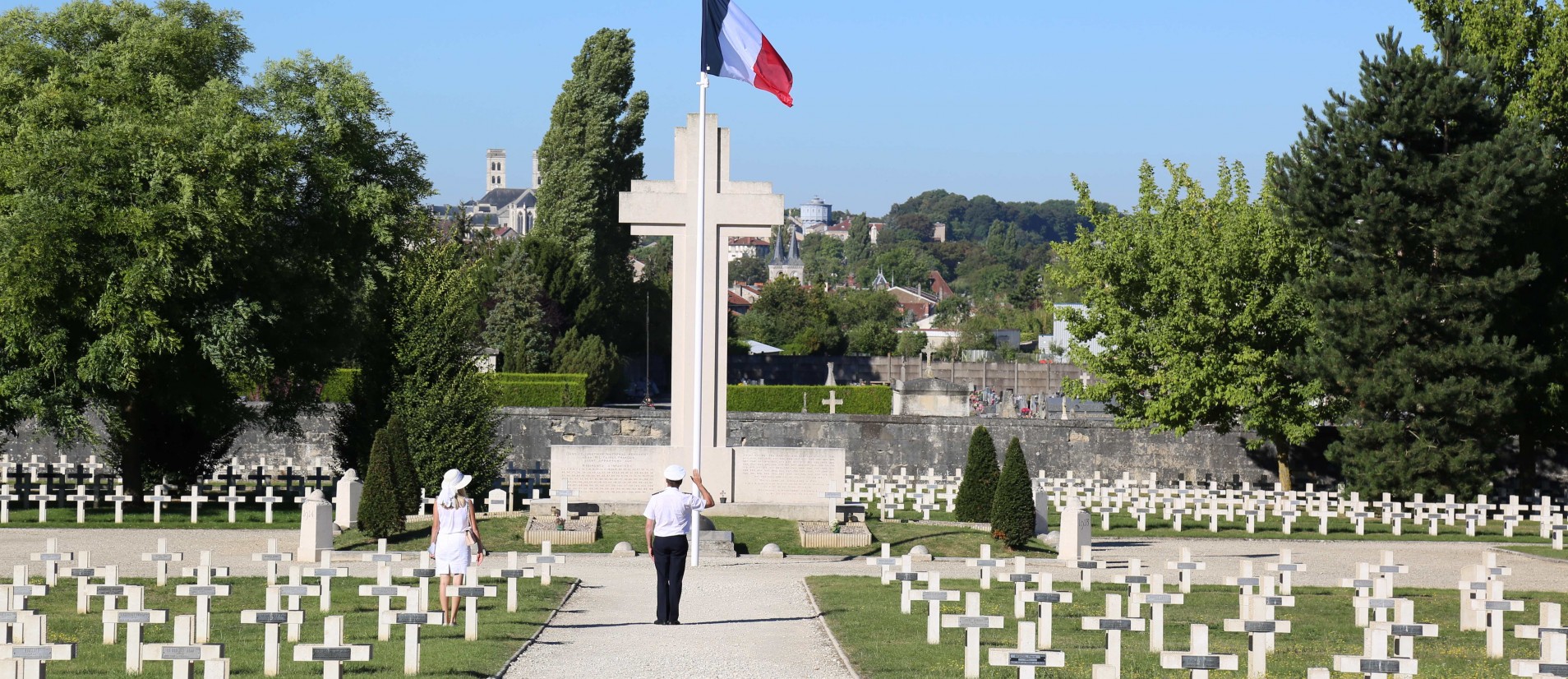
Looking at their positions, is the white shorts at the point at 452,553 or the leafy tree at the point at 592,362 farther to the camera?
the leafy tree at the point at 592,362

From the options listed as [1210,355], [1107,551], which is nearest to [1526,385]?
[1210,355]

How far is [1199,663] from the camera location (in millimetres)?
9641

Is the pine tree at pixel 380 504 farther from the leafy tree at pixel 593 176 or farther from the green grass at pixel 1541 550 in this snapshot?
the leafy tree at pixel 593 176

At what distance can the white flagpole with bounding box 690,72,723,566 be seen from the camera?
21.1 meters

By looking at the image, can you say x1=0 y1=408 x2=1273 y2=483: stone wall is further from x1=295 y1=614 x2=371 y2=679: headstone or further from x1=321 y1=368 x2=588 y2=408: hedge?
x1=295 y1=614 x2=371 y2=679: headstone

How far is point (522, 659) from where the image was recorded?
39.1 ft

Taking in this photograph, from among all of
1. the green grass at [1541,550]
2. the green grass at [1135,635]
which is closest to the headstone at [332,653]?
the green grass at [1135,635]

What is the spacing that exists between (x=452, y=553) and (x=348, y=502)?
11428 mm

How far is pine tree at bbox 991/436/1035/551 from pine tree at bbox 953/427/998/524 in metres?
2.28

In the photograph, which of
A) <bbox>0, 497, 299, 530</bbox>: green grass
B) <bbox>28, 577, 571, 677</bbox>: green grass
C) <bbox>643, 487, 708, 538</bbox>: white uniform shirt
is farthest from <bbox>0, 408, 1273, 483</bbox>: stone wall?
<bbox>643, 487, 708, 538</bbox>: white uniform shirt

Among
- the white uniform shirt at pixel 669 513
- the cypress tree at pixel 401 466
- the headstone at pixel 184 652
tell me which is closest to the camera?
the headstone at pixel 184 652

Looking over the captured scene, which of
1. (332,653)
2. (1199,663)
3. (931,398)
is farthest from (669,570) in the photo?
(931,398)

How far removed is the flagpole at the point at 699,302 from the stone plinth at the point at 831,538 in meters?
1.47

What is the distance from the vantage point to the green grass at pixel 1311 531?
87.1ft
